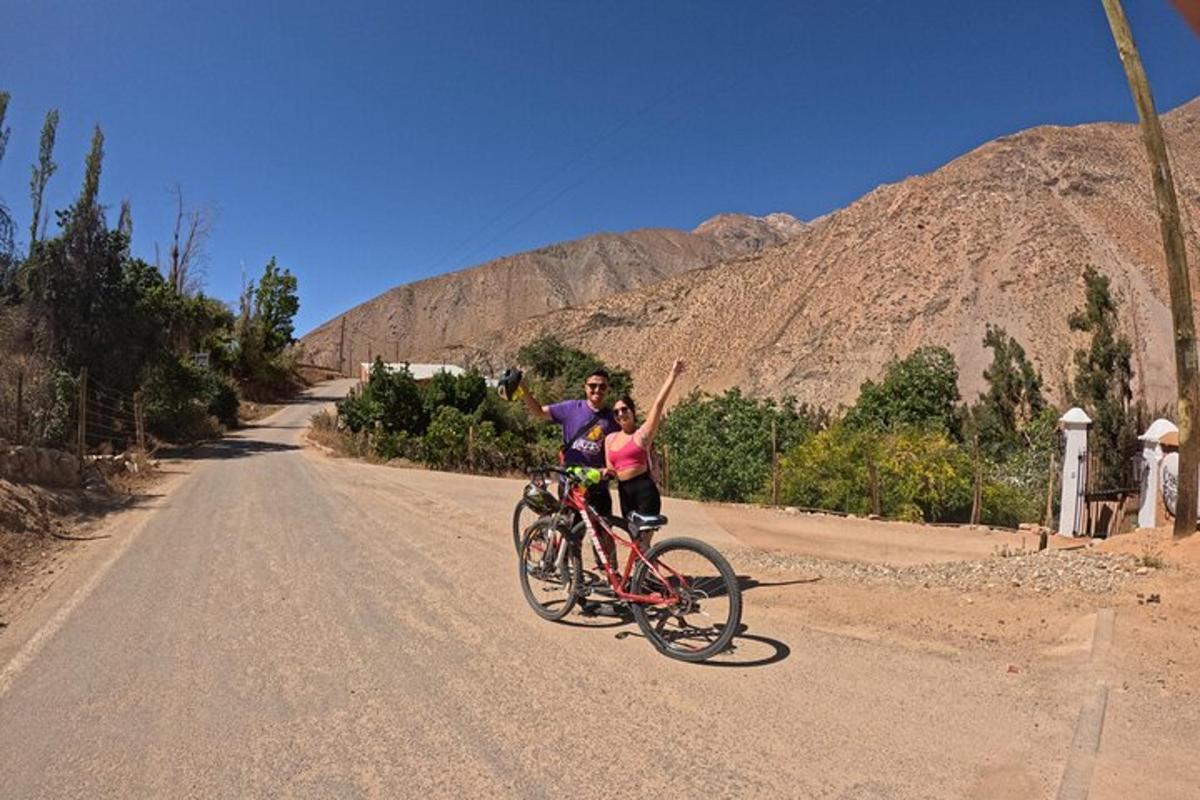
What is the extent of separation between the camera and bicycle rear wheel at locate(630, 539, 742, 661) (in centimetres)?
423

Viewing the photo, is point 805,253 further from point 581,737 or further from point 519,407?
point 581,737

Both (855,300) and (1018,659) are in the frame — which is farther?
(855,300)

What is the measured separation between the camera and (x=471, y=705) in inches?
148

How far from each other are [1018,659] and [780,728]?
1.72 m

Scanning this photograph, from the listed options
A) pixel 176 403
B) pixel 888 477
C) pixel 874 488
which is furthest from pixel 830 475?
pixel 176 403

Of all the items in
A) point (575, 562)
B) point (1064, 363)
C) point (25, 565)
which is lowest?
point (25, 565)

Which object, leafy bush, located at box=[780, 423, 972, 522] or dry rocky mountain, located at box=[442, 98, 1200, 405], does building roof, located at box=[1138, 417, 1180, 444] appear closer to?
leafy bush, located at box=[780, 423, 972, 522]

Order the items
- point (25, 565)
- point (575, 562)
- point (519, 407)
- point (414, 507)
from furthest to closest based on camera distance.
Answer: point (519, 407) → point (414, 507) → point (25, 565) → point (575, 562)

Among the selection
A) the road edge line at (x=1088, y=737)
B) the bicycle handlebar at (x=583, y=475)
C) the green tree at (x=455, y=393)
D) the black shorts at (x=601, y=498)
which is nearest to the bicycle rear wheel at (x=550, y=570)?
the black shorts at (x=601, y=498)

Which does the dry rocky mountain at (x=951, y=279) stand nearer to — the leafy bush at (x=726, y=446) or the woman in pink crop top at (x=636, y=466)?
the leafy bush at (x=726, y=446)

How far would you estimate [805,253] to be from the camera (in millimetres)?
58875

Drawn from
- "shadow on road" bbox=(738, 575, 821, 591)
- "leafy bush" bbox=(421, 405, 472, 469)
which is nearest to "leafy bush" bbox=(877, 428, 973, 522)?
"shadow on road" bbox=(738, 575, 821, 591)

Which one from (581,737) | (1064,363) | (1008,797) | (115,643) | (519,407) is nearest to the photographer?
(1008,797)

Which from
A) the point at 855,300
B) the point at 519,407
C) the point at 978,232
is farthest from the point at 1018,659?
the point at 978,232
